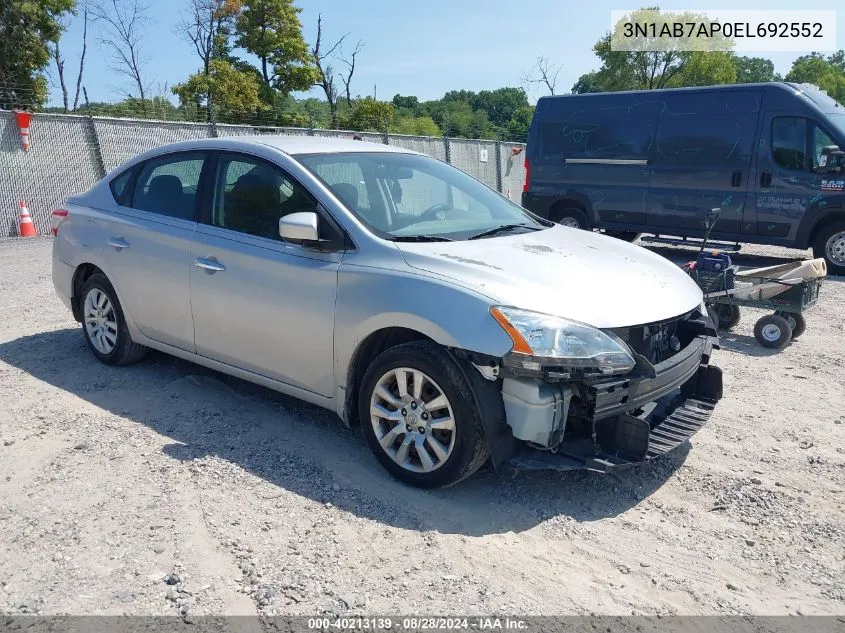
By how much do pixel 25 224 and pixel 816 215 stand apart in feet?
42.6

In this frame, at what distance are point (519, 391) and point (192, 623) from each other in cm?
166

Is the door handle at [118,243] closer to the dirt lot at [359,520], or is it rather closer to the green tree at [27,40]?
the dirt lot at [359,520]

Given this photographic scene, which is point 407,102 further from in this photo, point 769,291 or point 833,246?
point 769,291

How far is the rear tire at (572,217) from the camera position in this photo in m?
12.2

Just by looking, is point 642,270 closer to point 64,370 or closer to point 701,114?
point 64,370

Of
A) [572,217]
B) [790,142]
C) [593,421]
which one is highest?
[790,142]

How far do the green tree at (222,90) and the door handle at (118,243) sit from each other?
90.8 feet

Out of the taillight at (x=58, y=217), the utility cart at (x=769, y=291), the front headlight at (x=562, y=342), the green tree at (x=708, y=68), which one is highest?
the green tree at (x=708, y=68)

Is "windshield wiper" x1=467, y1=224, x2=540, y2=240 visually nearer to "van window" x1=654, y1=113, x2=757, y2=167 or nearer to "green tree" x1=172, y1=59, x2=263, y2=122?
"van window" x1=654, y1=113, x2=757, y2=167

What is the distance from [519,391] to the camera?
3.23 m

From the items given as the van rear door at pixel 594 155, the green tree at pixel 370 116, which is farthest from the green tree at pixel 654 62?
the van rear door at pixel 594 155

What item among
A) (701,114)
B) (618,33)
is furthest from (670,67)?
(701,114)

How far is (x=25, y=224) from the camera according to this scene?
12.6 meters

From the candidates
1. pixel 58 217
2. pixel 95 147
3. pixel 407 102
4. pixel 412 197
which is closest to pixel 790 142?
pixel 412 197
